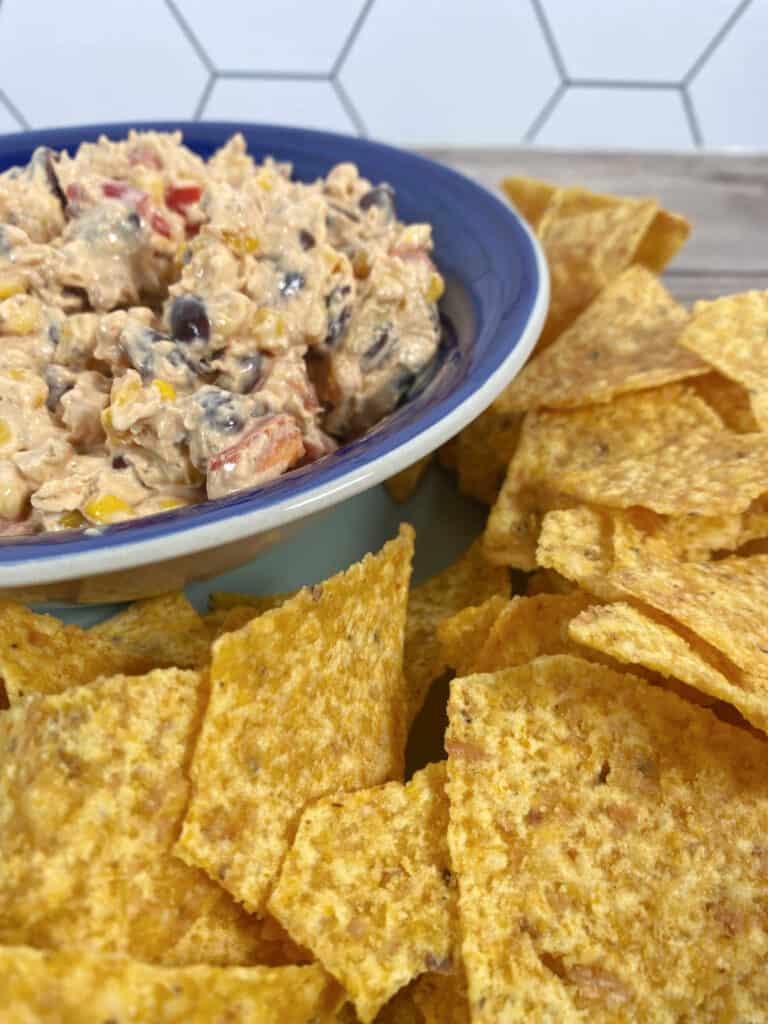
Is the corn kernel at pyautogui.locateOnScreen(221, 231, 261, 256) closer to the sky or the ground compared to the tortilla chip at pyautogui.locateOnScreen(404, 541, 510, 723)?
closer to the sky

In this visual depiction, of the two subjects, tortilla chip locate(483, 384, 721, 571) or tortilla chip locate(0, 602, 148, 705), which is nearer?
tortilla chip locate(0, 602, 148, 705)

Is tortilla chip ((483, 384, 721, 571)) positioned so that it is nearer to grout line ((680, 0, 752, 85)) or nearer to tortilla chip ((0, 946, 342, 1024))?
tortilla chip ((0, 946, 342, 1024))

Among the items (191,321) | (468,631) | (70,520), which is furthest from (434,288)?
(70,520)

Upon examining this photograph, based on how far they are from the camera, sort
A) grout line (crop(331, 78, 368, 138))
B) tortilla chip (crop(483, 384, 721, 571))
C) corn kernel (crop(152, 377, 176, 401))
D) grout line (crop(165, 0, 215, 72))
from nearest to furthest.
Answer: corn kernel (crop(152, 377, 176, 401)) → tortilla chip (crop(483, 384, 721, 571)) → grout line (crop(165, 0, 215, 72)) → grout line (crop(331, 78, 368, 138))

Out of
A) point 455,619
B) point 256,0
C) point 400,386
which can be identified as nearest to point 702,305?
point 400,386

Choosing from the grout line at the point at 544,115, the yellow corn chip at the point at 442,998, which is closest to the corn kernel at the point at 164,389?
the yellow corn chip at the point at 442,998

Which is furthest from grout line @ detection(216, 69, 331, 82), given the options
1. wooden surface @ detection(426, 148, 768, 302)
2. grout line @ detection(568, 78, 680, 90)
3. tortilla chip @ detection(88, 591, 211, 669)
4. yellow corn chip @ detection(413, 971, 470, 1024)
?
yellow corn chip @ detection(413, 971, 470, 1024)

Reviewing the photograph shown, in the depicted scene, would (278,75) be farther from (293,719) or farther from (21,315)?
(293,719)
